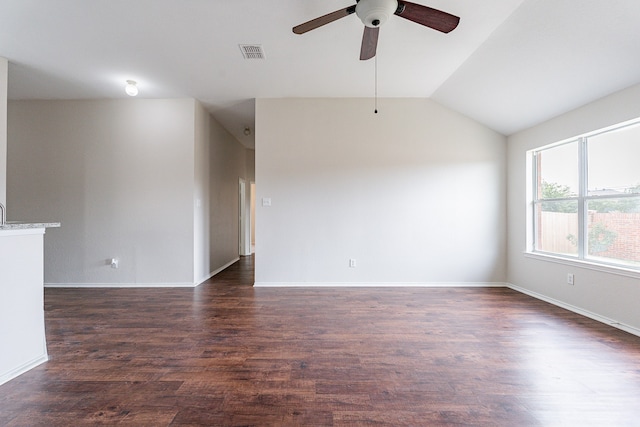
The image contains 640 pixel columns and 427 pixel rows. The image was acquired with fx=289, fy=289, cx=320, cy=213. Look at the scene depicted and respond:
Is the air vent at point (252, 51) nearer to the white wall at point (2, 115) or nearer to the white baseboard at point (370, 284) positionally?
the white wall at point (2, 115)

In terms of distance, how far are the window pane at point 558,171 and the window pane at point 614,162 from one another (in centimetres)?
21

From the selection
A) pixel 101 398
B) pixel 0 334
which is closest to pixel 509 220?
pixel 101 398

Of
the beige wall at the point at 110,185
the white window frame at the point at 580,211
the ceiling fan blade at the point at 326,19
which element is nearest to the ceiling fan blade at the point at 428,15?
the ceiling fan blade at the point at 326,19

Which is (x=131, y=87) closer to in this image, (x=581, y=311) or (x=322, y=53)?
(x=322, y=53)

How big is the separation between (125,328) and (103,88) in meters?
3.10

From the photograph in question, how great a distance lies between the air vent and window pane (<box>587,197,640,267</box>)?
379 centimetres

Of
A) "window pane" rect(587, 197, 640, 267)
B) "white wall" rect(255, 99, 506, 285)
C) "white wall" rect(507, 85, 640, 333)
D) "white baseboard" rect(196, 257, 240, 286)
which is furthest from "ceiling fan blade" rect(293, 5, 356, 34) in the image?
"white baseboard" rect(196, 257, 240, 286)

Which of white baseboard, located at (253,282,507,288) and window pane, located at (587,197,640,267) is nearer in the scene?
window pane, located at (587,197,640,267)

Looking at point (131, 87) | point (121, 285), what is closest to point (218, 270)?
point (121, 285)

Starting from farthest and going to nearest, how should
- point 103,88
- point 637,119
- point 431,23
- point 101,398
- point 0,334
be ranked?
point 103,88, point 637,119, point 431,23, point 0,334, point 101,398

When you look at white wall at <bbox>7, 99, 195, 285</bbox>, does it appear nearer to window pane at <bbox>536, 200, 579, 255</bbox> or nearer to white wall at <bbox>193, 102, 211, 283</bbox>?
white wall at <bbox>193, 102, 211, 283</bbox>

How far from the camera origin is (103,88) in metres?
3.78

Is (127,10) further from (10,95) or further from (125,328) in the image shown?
(10,95)

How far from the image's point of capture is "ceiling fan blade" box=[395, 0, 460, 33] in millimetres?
1856
